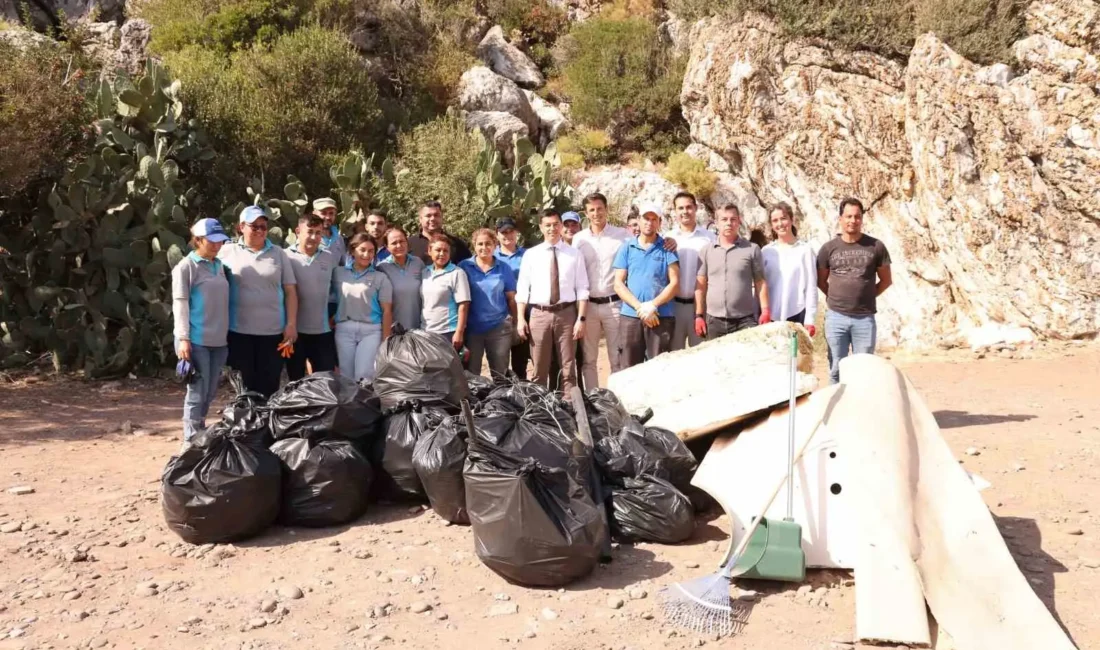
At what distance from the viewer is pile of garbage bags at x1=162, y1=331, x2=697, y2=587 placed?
12.3 ft

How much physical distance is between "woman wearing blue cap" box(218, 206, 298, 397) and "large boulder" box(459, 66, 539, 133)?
457 inches

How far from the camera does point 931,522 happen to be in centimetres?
380

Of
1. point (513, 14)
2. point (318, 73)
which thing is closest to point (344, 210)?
point (318, 73)

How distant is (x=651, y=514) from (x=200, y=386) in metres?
3.03

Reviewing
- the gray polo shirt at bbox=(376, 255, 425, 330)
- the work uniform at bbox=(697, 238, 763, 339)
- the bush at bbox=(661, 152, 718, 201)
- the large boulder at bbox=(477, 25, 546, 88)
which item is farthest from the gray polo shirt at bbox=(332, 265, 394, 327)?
the large boulder at bbox=(477, 25, 546, 88)

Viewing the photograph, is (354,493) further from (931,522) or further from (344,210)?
(344,210)

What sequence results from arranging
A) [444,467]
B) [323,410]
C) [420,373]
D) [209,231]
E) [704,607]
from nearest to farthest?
[704,607] → [444,467] → [323,410] → [420,373] → [209,231]

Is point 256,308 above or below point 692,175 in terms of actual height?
below

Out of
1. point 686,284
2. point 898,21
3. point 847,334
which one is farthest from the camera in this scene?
point 898,21

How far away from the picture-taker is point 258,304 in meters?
5.62

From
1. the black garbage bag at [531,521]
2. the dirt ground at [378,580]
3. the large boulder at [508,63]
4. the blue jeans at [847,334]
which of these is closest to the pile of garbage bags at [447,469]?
the black garbage bag at [531,521]

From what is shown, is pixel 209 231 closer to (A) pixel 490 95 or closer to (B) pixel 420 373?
(B) pixel 420 373

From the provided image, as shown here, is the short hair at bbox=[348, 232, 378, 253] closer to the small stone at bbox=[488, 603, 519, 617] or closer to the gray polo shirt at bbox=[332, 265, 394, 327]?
the gray polo shirt at bbox=[332, 265, 394, 327]

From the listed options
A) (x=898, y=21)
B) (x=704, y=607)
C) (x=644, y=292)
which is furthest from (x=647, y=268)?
(x=898, y=21)
